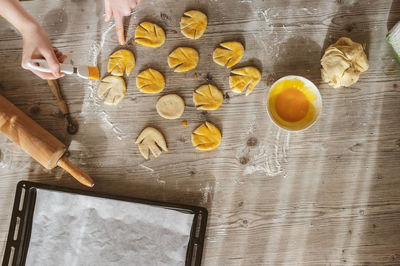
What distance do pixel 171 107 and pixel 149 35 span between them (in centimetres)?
29

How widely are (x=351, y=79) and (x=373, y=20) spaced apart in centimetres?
28

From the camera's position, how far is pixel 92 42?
4.30ft

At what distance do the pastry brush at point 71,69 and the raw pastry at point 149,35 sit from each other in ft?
0.67

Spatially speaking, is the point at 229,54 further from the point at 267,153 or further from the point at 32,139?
the point at 32,139

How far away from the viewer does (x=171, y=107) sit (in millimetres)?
Result: 1273

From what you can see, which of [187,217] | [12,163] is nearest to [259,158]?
[187,217]

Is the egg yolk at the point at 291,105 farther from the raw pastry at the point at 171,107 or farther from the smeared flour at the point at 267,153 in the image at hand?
the raw pastry at the point at 171,107

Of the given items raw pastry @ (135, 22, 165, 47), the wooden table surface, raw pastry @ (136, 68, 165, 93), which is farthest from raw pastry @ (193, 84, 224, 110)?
raw pastry @ (135, 22, 165, 47)

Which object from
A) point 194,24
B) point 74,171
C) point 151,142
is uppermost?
point 194,24

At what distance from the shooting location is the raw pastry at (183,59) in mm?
1283

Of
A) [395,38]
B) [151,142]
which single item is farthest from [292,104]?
[151,142]

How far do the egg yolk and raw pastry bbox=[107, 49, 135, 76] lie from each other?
1.86ft

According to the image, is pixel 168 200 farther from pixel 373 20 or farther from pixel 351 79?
pixel 373 20

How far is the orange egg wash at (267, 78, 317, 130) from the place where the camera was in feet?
3.98
